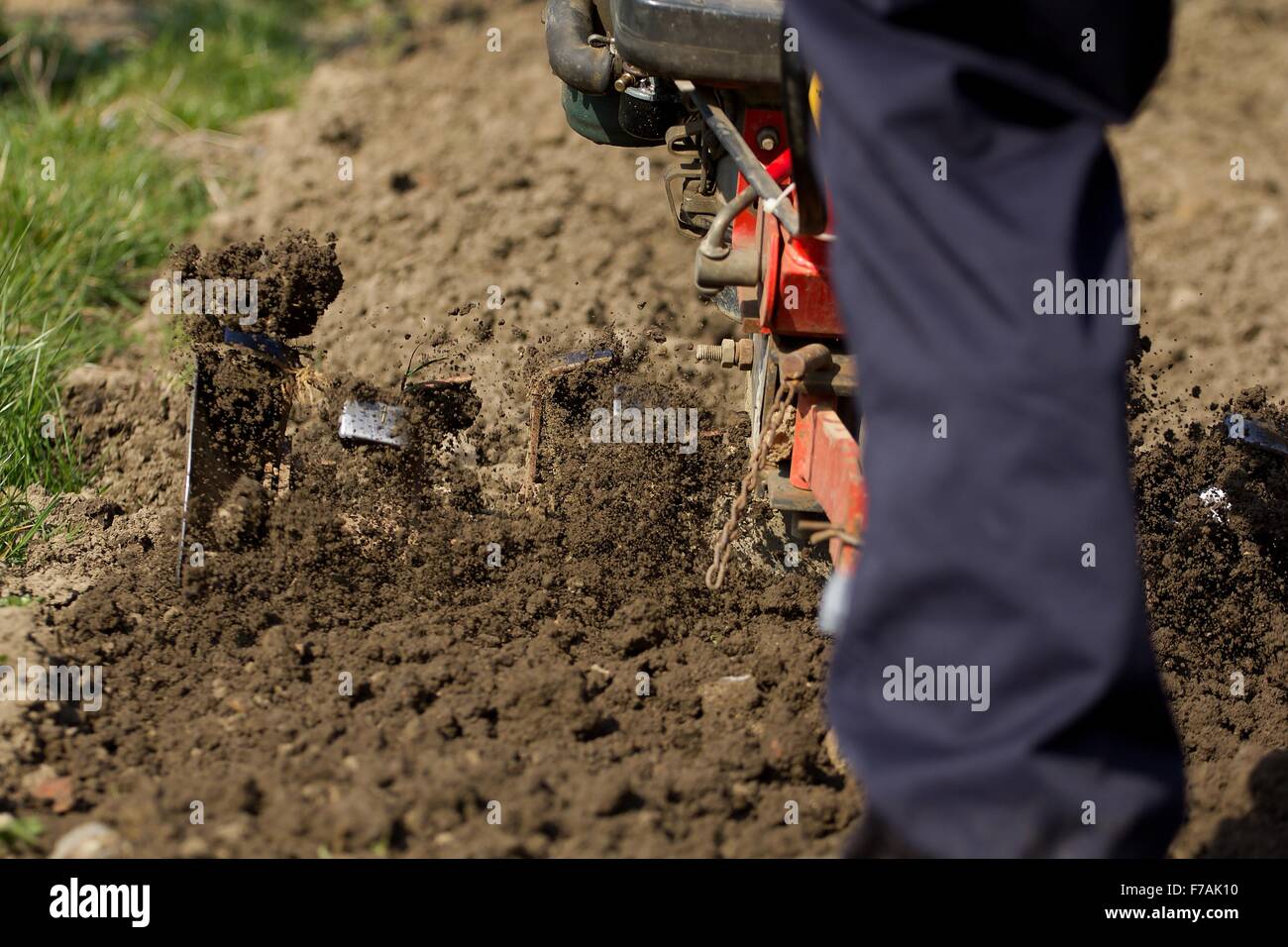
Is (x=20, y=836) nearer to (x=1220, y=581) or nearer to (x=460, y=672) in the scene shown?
(x=460, y=672)

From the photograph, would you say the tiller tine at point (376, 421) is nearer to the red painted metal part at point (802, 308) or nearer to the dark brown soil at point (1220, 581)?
the red painted metal part at point (802, 308)

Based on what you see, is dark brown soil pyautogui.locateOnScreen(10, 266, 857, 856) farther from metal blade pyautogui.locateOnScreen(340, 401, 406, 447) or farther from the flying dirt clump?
the flying dirt clump

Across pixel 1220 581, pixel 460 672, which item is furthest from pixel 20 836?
pixel 1220 581

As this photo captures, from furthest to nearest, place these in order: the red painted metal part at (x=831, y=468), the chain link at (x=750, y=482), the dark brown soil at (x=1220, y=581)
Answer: the dark brown soil at (x=1220, y=581) < the chain link at (x=750, y=482) < the red painted metal part at (x=831, y=468)

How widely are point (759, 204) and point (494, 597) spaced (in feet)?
3.61

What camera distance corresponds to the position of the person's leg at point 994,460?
1.54 meters

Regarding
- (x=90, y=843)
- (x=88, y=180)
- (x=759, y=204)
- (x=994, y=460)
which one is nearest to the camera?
(x=994, y=460)

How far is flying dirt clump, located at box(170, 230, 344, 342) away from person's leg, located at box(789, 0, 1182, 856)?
6.35 ft

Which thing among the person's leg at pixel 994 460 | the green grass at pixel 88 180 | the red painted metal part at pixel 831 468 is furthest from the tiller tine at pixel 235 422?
the person's leg at pixel 994 460

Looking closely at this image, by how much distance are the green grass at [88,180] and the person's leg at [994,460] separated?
2481mm

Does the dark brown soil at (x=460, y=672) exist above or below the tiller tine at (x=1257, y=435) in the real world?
below

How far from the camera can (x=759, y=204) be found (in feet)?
9.61

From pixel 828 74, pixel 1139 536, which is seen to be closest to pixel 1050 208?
pixel 828 74
